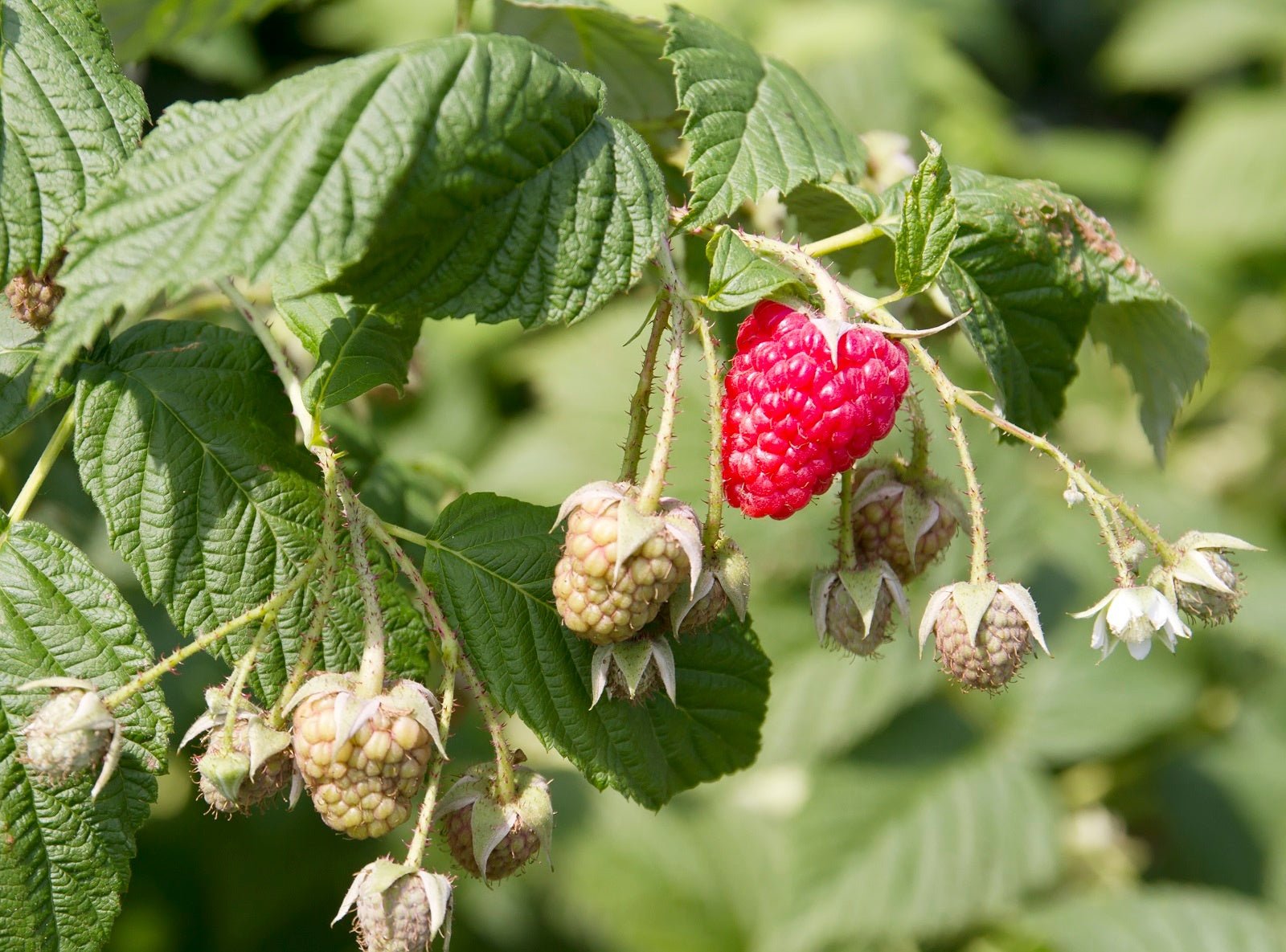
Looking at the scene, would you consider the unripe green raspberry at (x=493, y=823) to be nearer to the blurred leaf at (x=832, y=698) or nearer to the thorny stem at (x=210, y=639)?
the thorny stem at (x=210, y=639)

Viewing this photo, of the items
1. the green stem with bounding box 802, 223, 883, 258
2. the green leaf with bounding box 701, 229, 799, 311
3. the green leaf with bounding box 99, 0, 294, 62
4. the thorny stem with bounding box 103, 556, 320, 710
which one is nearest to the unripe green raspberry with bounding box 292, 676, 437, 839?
the thorny stem with bounding box 103, 556, 320, 710

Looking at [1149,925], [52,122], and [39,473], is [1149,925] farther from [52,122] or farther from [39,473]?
[52,122]

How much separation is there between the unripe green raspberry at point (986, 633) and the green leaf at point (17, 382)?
114 centimetres

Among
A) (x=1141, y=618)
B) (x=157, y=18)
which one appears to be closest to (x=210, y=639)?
(x=1141, y=618)

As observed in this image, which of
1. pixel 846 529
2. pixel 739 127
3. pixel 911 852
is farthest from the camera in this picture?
pixel 911 852

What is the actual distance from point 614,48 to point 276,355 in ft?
2.93

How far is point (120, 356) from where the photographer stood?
1.62 m

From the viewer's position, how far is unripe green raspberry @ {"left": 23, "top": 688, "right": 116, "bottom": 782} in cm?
126

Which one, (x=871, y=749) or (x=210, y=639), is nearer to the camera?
(x=210, y=639)

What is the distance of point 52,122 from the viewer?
1.41 meters

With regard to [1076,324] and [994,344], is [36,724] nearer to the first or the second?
[994,344]

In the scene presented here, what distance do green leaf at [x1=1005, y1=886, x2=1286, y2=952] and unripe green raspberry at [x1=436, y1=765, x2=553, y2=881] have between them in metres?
2.28

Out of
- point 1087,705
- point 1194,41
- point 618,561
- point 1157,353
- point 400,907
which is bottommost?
point 1087,705

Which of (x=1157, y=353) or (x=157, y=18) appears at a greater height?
(x=157, y=18)
